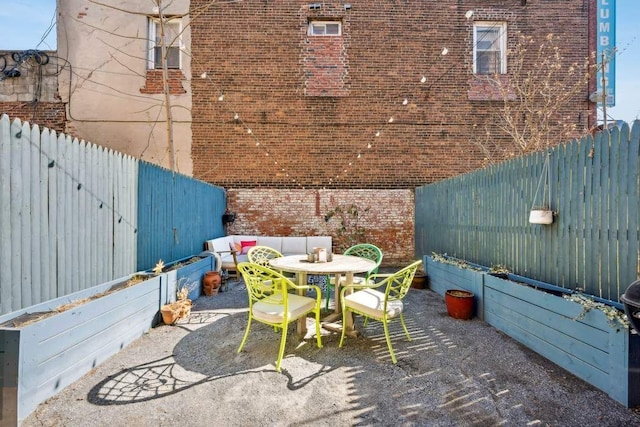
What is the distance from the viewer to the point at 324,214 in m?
7.33

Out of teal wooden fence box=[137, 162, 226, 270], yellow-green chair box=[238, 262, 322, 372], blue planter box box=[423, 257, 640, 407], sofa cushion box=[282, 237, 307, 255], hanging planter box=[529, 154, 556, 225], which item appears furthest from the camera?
sofa cushion box=[282, 237, 307, 255]

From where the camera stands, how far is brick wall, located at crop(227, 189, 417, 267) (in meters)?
7.31

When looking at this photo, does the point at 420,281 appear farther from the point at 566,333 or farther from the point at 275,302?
the point at 275,302

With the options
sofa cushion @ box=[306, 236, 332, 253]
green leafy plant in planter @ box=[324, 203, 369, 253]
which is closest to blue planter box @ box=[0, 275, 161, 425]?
sofa cushion @ box=[306, 236, 332, 253]

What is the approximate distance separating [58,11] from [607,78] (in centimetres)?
1308

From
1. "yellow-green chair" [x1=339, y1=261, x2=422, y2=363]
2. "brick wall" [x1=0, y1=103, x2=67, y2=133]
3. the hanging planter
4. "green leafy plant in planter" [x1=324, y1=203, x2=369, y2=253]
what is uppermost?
"brick wall" [x1=0, y1=103, x2=67, y2=133]

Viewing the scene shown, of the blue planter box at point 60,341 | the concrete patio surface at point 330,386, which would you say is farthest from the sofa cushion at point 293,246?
the blue planter box at point 60,341

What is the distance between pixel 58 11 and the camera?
23.1 feet

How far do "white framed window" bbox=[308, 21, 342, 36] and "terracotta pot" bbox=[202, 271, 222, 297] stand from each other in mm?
6061

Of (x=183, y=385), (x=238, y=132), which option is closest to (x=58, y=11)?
(x=238, y=132)

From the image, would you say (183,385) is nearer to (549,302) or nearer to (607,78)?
(549,302)

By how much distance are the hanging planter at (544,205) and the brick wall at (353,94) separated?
4234 millimetres

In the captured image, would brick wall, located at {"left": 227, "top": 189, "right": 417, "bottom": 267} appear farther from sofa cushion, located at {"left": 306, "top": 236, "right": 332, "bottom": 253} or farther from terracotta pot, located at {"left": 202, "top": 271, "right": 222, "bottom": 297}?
terracotta pot, located at {"left": 202, "top": 271, "right": 222, "bottom": 297}

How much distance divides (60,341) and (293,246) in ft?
16.0
